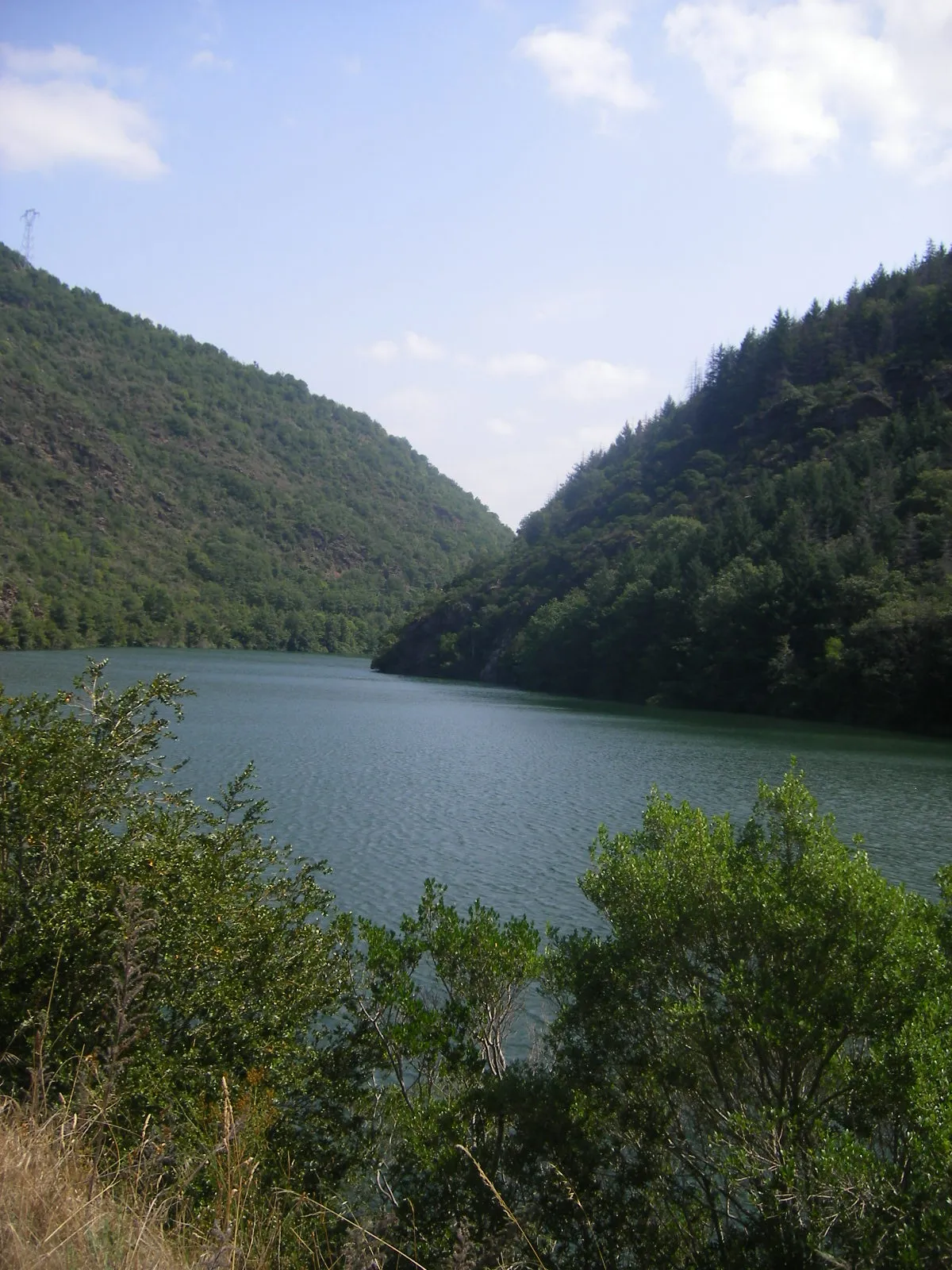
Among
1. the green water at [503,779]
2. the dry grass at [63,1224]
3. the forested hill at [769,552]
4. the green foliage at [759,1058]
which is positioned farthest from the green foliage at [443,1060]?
the forested hill at [769,552]

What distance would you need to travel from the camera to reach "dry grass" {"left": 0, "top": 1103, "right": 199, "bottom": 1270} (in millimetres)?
3432

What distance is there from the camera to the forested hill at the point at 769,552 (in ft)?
185

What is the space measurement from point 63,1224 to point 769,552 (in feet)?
227

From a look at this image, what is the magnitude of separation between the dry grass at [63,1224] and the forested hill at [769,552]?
52.3 meters

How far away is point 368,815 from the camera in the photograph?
79.5 feet

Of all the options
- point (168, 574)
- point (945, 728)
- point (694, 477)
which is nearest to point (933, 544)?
point (945, 728)

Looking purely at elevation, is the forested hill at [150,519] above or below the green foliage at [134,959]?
above

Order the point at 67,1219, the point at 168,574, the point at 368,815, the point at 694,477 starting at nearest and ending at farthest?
the point at 67,1219 < the point at 368,815 < the point at 694,477 < the point at 168,574

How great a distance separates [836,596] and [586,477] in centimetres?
6791

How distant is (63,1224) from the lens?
3.48 metres

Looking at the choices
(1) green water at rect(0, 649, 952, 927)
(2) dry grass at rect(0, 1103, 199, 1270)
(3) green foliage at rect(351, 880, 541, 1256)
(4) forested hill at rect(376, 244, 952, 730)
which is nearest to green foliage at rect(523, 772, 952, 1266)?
(3) green foliage at rect(351, 880, 541, 1256)

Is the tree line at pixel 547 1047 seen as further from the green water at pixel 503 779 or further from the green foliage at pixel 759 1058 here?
the green water at pixel 503 779

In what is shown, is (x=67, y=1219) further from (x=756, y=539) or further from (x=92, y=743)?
(x=756, y=539)

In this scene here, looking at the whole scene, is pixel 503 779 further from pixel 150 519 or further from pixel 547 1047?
pixel 150 519
